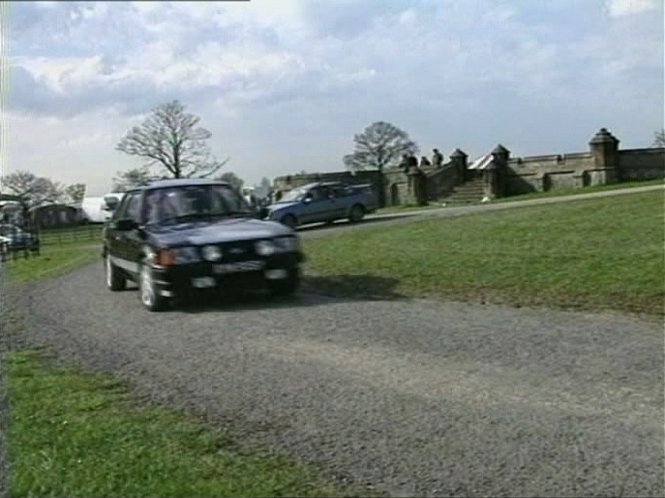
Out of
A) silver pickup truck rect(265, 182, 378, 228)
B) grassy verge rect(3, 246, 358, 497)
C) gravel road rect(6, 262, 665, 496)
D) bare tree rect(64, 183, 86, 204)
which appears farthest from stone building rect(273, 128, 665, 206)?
bare tree rect(64, 183, 86, 204)

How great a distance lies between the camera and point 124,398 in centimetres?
532

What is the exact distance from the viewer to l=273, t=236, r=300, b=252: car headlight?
9.40m

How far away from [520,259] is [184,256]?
4.95 m

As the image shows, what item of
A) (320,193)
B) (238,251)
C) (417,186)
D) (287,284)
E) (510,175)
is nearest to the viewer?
(238,251)

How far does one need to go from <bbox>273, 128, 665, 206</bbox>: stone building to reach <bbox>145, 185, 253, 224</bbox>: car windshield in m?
18.2

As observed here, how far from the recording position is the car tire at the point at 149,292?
9055 mm

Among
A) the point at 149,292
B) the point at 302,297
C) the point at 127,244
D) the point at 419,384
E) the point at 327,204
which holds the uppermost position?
the point at 327,204

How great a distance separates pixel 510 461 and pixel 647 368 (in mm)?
2181

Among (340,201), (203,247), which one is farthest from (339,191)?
(203,247)

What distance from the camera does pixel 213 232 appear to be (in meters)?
9.22

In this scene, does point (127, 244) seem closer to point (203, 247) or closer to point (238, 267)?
point (203, 247)

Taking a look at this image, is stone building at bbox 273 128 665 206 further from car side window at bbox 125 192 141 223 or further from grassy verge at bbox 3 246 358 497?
grassy verge at bbox 3 246 358 497

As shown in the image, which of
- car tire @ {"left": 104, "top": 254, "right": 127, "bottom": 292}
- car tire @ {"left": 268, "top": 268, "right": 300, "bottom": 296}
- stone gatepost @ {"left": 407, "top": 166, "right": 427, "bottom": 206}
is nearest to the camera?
car tire @ {"left": 268, "top": 268, "right": 300, "bottom": 296}

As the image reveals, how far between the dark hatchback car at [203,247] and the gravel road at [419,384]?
1.19 ft
